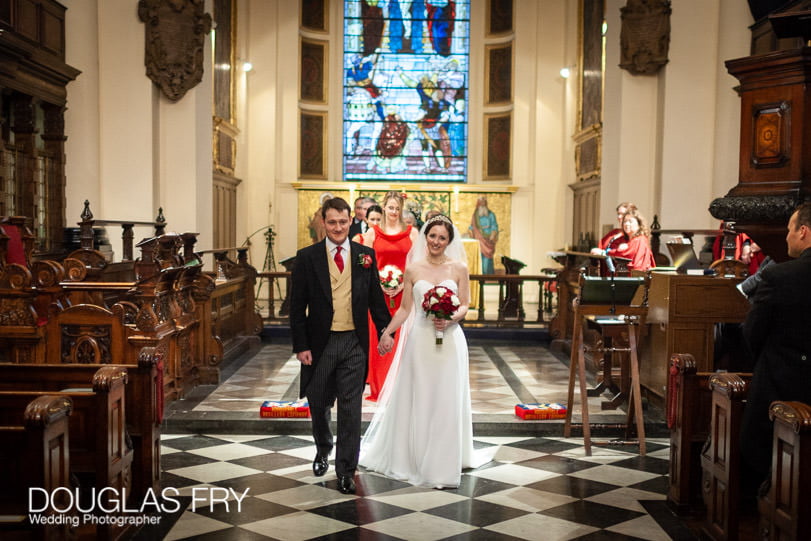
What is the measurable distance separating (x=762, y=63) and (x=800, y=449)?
222cm

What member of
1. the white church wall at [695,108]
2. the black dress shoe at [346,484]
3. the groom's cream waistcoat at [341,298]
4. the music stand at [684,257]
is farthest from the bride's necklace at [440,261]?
the white church wall at [695,108]

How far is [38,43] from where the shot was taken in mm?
11398

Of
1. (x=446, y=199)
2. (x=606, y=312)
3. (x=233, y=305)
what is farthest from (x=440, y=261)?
(x=446, y=199)

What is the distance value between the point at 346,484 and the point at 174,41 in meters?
9.56

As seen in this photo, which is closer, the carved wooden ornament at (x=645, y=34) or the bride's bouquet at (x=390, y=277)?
the bride's bouquet at (x=390, y=277)

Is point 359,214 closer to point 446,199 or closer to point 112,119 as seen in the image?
point 112,119

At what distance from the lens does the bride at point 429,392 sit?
5.79m

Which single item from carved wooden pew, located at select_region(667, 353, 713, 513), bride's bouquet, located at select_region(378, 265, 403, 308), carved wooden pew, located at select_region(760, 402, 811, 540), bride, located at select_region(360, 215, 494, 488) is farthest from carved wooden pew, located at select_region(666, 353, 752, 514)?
bride's bouquet, located at select_region(378, 265, 403, 308)

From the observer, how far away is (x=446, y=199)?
19422mm

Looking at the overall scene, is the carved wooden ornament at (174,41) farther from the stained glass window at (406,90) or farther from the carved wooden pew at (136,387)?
the carved wooden pew at (136,387)

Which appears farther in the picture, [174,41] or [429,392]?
[174,41]

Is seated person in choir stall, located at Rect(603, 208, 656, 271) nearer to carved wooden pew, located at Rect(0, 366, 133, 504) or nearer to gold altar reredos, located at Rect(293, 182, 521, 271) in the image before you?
carved wooden pew, located at Rect(0, 366, 133, 504)

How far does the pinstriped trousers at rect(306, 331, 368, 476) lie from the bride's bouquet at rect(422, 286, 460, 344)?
564 millimetres

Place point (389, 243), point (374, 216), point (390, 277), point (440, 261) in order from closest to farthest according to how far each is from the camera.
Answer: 1. point (440, 261)
2. point (390, 277)
3. point (389, 243)
4. point (374, 216)
